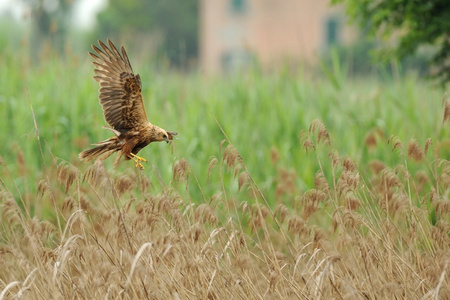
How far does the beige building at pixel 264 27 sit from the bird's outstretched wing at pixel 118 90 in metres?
28.3

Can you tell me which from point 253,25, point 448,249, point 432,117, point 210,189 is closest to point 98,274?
point 448,249

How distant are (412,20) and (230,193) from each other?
3119mm

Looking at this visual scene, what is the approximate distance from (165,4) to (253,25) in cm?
629

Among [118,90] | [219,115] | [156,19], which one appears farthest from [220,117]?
[156,19]

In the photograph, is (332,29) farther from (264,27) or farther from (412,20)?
(412,20)

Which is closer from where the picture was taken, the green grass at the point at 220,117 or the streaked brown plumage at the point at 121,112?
the streaked brown plumage at the point at 121,112

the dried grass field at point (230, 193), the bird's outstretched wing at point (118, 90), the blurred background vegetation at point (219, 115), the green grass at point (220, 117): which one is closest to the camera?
the bird's outstretched wing at point (118, 90)

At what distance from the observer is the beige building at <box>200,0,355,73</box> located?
31312mm

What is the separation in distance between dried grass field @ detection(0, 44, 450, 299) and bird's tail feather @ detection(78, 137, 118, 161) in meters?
0.38

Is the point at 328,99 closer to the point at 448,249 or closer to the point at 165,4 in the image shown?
the point at 448,249

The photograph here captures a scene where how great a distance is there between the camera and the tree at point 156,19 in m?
35.0

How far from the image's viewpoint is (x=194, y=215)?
355 centimetres

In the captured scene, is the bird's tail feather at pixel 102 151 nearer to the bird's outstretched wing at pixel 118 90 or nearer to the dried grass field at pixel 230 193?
the bird's outstretched wing at pixel 118 90

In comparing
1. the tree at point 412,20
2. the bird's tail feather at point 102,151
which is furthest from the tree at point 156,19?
the bird's tail feather at point 102,151
